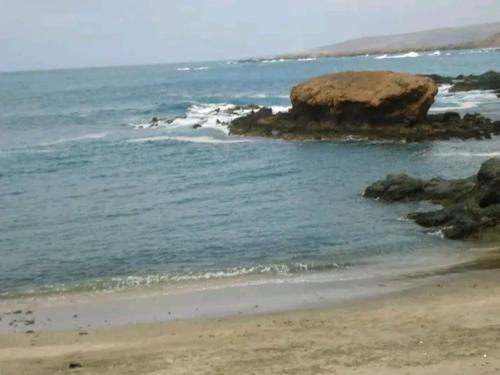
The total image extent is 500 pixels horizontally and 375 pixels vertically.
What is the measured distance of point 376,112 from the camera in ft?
133

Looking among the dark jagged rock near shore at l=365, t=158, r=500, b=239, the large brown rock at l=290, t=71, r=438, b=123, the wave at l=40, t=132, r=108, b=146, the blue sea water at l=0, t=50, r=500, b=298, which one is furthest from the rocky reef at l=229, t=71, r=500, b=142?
the wave at l=40, t=132, r=108, b=146

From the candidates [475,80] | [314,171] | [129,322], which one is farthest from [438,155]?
[475,80]

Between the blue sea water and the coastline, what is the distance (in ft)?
10.9

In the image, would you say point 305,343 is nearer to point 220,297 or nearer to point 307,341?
point 307,341

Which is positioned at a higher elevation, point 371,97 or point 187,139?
point 371,97

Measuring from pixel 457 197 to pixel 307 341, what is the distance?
1282 centimetres

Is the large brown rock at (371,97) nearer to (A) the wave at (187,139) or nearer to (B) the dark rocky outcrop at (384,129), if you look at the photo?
(B) the dark rocky outcrop at (384,129)

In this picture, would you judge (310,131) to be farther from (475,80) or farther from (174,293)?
(475,80)

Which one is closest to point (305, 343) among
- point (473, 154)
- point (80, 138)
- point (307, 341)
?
point (307, 341)

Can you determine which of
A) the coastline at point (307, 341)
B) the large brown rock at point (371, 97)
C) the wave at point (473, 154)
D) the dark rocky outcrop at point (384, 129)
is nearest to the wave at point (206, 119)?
the dark rocky outcrop at point (384, 129)

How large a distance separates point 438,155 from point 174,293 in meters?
20.7

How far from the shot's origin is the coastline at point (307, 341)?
1006 cm

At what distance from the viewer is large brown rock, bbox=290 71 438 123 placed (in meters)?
39.7

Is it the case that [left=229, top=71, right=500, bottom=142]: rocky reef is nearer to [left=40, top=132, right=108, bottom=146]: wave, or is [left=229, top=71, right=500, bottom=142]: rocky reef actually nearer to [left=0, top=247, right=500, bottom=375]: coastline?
[left=40, top=132, right=108, bottom=146]: wave
